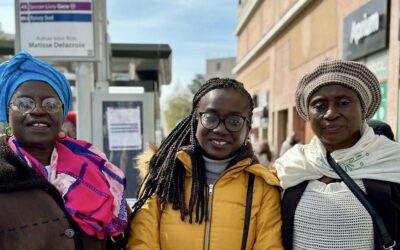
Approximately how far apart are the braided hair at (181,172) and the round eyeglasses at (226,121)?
127 millimetres

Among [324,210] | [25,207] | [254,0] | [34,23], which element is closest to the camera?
[25,207]

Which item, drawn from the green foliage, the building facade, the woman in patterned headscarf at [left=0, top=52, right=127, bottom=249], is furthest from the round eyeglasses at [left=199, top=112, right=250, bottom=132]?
the green foliage

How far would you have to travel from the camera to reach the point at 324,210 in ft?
6.11

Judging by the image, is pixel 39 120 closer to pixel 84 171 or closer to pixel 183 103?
pixel 84 171

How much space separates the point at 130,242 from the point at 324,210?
3.05ft

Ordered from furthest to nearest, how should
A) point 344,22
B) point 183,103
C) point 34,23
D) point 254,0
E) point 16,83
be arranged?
point 183,103
point 254,0
point 344,22
point 34,23
point 16,83

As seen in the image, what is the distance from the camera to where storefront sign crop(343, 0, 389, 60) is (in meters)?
8.57

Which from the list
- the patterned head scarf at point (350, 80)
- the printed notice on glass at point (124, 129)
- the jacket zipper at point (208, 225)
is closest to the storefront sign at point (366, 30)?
the printed notice on glass at point (124, 129)

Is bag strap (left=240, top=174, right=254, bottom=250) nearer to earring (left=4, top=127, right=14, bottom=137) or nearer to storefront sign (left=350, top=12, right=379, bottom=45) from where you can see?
earring (left=4, top=127, right=14, bottom=137)

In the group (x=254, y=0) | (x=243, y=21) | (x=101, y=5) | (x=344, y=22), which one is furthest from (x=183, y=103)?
(x=101, y=5)

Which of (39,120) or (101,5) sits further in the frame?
(101,5)

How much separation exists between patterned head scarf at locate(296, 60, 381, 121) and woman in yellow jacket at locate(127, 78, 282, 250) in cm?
33

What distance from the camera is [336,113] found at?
6.18 ft

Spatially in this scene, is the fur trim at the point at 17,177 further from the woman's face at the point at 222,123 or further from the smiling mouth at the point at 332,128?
the smiling mouth at the point at 332,128
